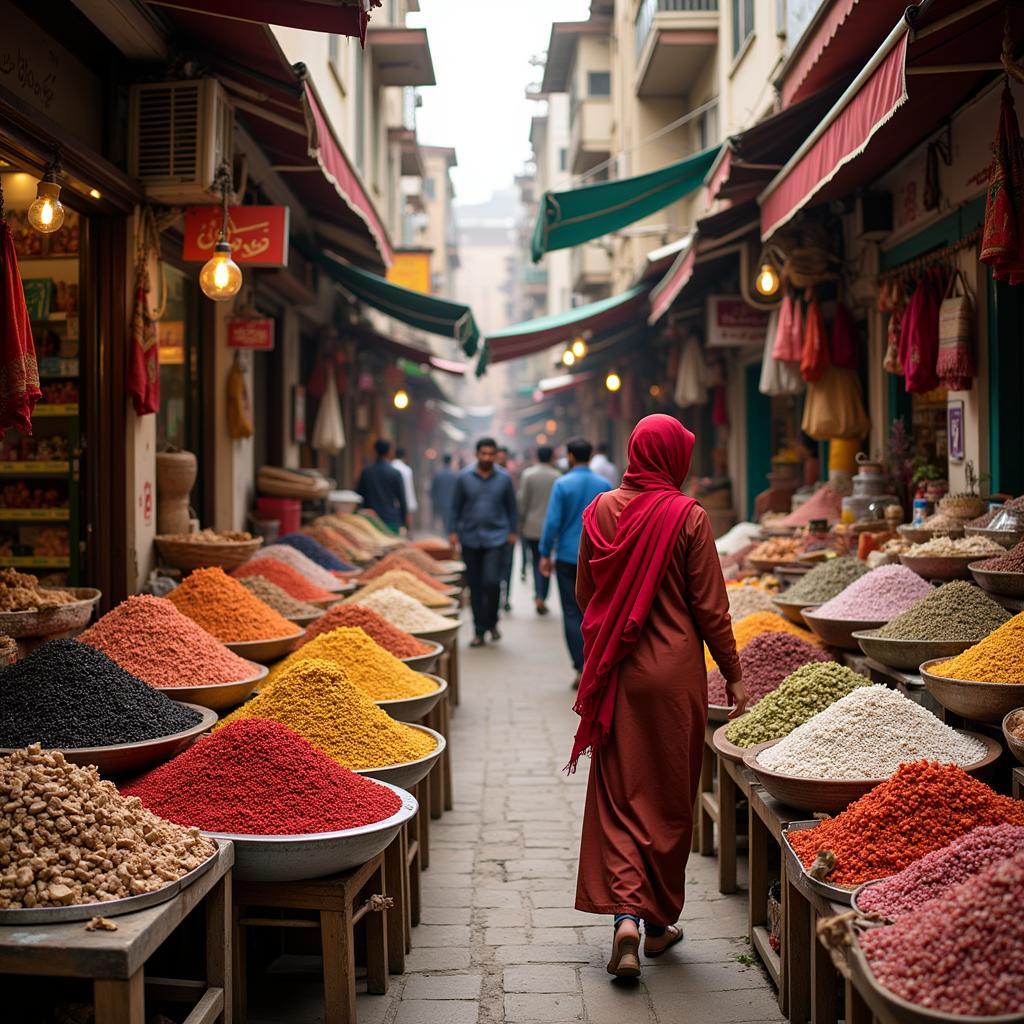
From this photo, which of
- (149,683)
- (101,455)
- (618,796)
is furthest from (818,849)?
(101,455)

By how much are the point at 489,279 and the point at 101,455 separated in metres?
111

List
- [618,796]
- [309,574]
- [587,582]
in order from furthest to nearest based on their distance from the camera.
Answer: [309,574]
[587,582]
[618,796]

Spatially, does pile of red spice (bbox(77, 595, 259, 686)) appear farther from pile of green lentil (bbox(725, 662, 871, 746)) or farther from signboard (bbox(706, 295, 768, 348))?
signboard (bbox(706, 295, 768, 348))

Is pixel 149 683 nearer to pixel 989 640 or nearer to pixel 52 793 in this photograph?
pixel 52 793

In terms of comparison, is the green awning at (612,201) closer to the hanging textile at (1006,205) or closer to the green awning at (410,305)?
the green awning at (410,305)

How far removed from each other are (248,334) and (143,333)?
9.24ft

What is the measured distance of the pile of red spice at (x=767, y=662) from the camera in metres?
4.98

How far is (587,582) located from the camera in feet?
14.4

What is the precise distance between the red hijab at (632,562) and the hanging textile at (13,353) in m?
2.32

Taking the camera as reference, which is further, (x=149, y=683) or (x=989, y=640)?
(x=149, y=683)

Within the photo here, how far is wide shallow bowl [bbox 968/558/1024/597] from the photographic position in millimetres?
4664

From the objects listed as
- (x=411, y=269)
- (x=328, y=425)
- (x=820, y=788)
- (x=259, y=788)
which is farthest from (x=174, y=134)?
(x=411, y=269)

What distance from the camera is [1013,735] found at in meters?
3.39

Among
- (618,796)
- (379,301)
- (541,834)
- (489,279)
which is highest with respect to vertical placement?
(489,279)
